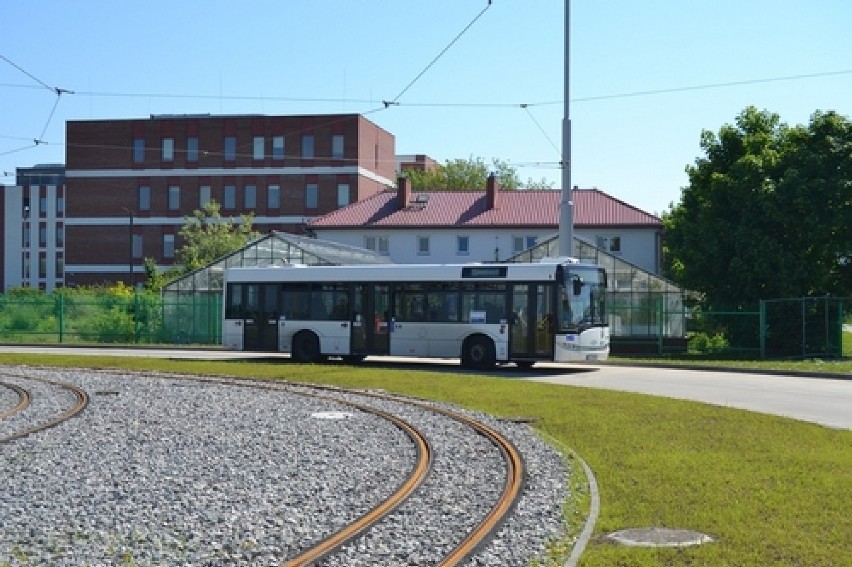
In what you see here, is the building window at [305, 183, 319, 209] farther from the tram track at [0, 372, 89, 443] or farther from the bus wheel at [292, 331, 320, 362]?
the tram track at [0, 372, 89, 443]

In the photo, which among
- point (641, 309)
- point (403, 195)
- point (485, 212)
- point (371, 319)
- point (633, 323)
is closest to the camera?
point (371, 319)

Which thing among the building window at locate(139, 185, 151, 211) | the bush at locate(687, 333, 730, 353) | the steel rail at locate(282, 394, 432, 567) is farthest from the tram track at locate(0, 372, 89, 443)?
the building window at locate(139, 185, 151, 211)

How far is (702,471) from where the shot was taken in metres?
12.1

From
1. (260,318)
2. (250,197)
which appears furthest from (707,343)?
(250,197)

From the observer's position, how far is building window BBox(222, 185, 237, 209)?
92.2 metres

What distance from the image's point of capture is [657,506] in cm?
1005

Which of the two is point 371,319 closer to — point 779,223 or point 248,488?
point 779,223

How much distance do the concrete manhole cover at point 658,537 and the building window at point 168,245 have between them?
281ft

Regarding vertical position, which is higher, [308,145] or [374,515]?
[308,145]

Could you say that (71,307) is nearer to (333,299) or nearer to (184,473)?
(333,299)

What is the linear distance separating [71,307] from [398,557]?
45306 mm

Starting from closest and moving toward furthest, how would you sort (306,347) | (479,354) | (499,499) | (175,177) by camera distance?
(499,499) → (479,354) → (306,347) → (175,177)

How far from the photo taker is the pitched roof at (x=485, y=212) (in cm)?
7350

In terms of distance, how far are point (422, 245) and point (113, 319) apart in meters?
28.5
